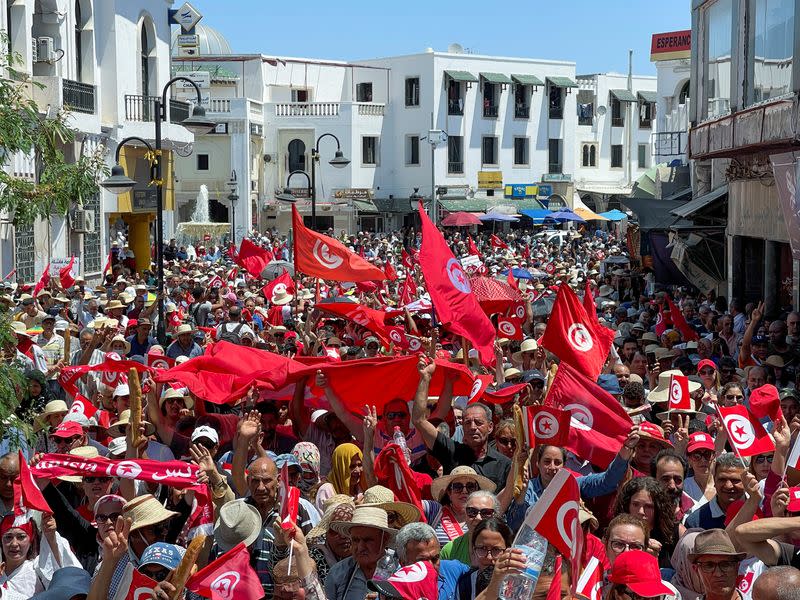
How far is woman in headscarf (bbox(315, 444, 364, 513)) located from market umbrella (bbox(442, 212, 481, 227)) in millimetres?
51586

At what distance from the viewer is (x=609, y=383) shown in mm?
11398

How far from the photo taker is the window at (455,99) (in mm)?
65438

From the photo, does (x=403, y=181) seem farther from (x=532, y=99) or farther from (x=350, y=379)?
(x=350, y=379)

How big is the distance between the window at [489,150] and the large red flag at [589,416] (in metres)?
57.7

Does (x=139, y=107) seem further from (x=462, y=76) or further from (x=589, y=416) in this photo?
(x=462, y=76)

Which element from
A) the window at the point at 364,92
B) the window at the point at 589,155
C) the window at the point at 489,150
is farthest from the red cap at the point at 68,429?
the window at the point at 589,155

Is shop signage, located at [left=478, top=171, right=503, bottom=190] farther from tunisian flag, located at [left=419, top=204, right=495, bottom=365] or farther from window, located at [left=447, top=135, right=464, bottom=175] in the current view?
tunisian flag, located at [left=419, top=204, right=495, bottom=365]

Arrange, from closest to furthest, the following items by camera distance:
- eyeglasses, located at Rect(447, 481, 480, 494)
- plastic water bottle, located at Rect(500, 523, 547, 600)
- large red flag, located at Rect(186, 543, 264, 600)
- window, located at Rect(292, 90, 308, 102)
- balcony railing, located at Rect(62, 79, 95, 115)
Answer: plastic water bottle, located at Rect(500, 523, 547, 600) < large red flag, located at Rect(186, 543, 264, 600) < eyeglasses, located at Rect(447, 481, 480, 494) < balcony railing, located at Rect(62, 79, 95, 115) < window, located at Rect(292, 90, 308, 102)

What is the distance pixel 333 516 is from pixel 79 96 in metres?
22.1

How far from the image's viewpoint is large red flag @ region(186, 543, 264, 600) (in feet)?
19.8

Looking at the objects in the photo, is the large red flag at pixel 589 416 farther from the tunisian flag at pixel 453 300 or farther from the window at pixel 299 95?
the window at pixel 299 95

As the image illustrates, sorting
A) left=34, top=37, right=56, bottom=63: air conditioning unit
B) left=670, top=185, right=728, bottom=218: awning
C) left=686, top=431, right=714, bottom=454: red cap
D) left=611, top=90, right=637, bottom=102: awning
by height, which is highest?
left=611, top=90, right=637, bottom=102: awning

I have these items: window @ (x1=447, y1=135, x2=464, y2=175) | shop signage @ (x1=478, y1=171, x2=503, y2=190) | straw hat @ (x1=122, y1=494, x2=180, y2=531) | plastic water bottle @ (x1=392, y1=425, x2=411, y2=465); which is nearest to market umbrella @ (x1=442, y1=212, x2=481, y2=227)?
window @ (x1=447, y1=135, x2=464, y2=175)

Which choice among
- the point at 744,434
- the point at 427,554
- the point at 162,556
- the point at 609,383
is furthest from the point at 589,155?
the point at 162,556
